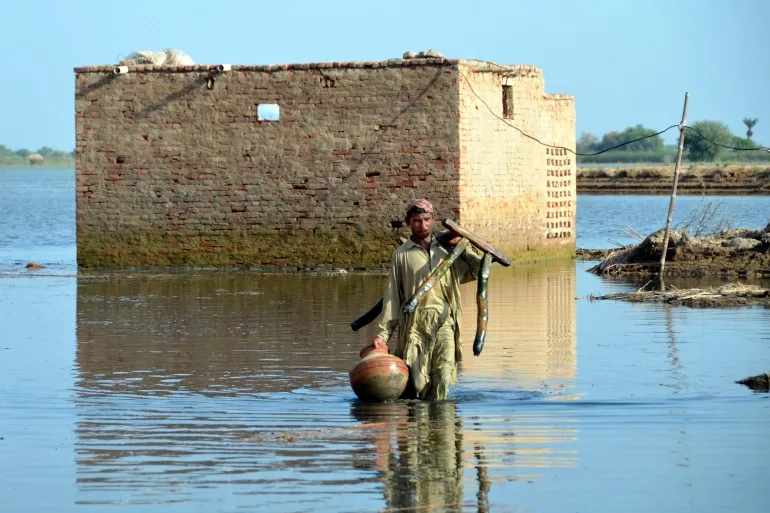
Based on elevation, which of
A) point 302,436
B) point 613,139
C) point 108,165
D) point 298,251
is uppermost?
point 613,139

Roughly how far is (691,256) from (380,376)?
1346 cm

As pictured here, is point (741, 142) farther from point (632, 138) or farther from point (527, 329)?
point (527, 329)

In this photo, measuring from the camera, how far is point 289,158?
22.5 metres

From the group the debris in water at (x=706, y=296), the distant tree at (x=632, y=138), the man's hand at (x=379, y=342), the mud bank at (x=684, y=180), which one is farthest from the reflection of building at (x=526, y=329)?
the distant tree at (x=632, y=138)

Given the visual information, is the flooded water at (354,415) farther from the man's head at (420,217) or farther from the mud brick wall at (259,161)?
the mud brick wall at (259,161)

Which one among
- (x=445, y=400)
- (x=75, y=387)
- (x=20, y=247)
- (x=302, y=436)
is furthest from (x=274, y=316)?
(x=20, y=247)

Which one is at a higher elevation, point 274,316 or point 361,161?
point 361,161

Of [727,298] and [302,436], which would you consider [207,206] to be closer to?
[727,298]

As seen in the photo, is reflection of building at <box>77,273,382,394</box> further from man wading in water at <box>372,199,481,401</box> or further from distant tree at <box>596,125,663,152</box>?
distant tree at <box>596,125,663,152</box>

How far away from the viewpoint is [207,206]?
75.0ft

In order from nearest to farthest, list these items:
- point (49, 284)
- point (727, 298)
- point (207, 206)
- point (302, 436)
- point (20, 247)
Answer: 1. point (302, 436)
2. point (727, 298)
3. point (49, 284)
4. point (207, 206)
5. point (20, 247)

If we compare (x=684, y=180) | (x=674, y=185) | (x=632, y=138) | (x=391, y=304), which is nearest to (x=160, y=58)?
(x=674, y=185)

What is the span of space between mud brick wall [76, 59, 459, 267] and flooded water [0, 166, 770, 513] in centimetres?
442

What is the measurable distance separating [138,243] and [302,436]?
14.8 m
